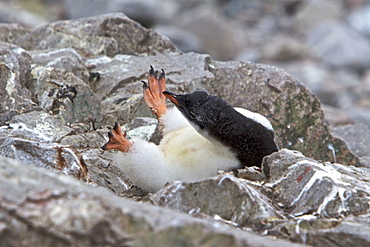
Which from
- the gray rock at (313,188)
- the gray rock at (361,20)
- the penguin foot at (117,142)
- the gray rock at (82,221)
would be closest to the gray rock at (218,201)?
the gray rock at (313,188)

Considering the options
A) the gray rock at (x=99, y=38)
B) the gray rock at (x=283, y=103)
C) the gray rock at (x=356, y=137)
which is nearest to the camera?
the gray rock at (x=283, y=103)

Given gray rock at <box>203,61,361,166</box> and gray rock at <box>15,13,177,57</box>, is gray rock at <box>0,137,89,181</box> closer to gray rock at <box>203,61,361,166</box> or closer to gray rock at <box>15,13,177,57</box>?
gray rock at <box>203,61,361,166</box>

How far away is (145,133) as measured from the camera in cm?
607

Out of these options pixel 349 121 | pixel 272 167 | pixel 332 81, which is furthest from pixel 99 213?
pixel 332 81

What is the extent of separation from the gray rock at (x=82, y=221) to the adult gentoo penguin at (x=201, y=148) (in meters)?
1.87

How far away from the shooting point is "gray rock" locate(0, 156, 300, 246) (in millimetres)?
2740

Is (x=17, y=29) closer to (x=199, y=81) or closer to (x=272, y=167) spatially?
(x=199, y=81)

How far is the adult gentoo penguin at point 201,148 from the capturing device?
16.0ft

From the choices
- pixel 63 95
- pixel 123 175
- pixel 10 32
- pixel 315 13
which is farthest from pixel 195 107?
pixel 315 13

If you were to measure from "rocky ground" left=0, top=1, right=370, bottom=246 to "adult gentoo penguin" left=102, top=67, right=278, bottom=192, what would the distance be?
0.26 m

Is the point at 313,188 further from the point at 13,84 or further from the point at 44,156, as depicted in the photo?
the point at 13,84

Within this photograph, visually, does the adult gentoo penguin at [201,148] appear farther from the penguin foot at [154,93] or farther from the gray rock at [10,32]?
the gray rock at [10,32]

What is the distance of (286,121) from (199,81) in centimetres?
122

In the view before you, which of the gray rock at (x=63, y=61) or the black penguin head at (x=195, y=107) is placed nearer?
the black penguin head at (x=195, y=107)
